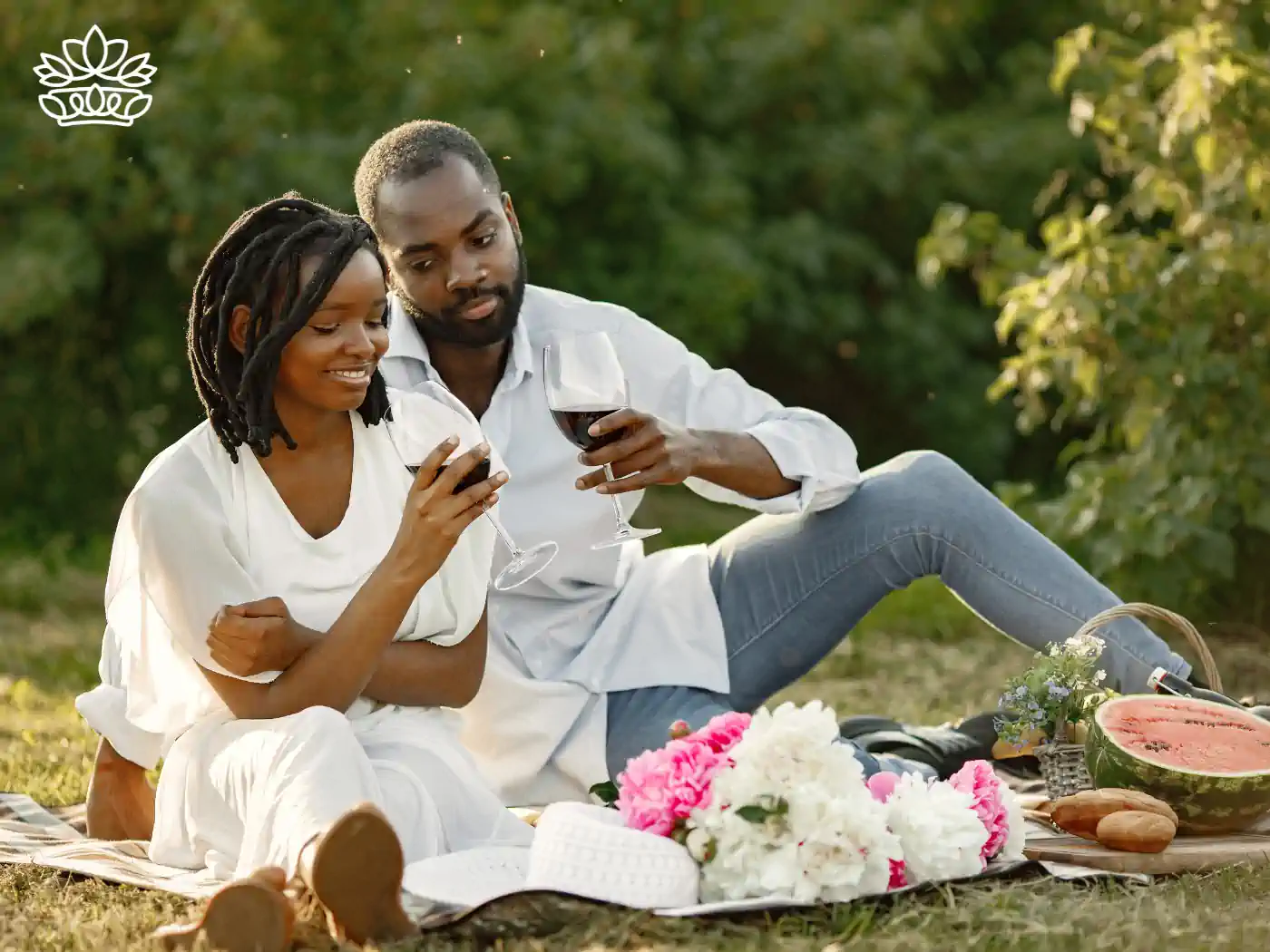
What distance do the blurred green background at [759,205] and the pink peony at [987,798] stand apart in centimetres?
348

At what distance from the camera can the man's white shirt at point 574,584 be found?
13.1ft

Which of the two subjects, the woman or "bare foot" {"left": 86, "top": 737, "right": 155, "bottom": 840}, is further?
"bare foot" {"left": 86, "top": 737, "right": 155, "bottom": 840}

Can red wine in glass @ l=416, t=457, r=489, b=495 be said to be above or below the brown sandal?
above

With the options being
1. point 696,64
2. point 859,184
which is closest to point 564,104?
point 696,64

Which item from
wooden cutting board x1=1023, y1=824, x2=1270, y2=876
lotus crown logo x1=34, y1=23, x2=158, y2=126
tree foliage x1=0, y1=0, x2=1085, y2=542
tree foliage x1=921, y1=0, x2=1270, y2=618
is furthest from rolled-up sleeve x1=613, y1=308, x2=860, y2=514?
lotus crown logo x1=34, y1=23, x2=158, y2=126

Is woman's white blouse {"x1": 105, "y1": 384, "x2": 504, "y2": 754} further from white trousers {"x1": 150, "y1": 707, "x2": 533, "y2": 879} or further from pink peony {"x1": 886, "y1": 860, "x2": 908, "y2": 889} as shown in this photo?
pink peony {"x1": 886, "y1": 860, "x2": 908, "y2": 889}

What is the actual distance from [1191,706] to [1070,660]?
276mm

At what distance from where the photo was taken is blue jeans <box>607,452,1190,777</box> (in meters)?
4.08

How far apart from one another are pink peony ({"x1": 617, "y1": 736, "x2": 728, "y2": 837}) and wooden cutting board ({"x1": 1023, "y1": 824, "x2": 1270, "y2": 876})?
74 centimetres

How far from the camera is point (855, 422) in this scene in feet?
38.8

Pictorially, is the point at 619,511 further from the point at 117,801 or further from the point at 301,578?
the point at 117,801

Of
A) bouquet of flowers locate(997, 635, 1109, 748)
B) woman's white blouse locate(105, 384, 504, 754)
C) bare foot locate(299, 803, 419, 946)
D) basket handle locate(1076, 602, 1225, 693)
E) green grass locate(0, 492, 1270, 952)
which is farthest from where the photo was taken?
basket handle locate(1076, 602, 1225, 693)

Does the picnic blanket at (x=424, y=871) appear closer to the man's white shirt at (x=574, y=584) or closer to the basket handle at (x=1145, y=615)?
the man's white shirt at (x=574, y=584)

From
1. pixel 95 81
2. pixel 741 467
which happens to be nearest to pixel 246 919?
pixel 741 467
